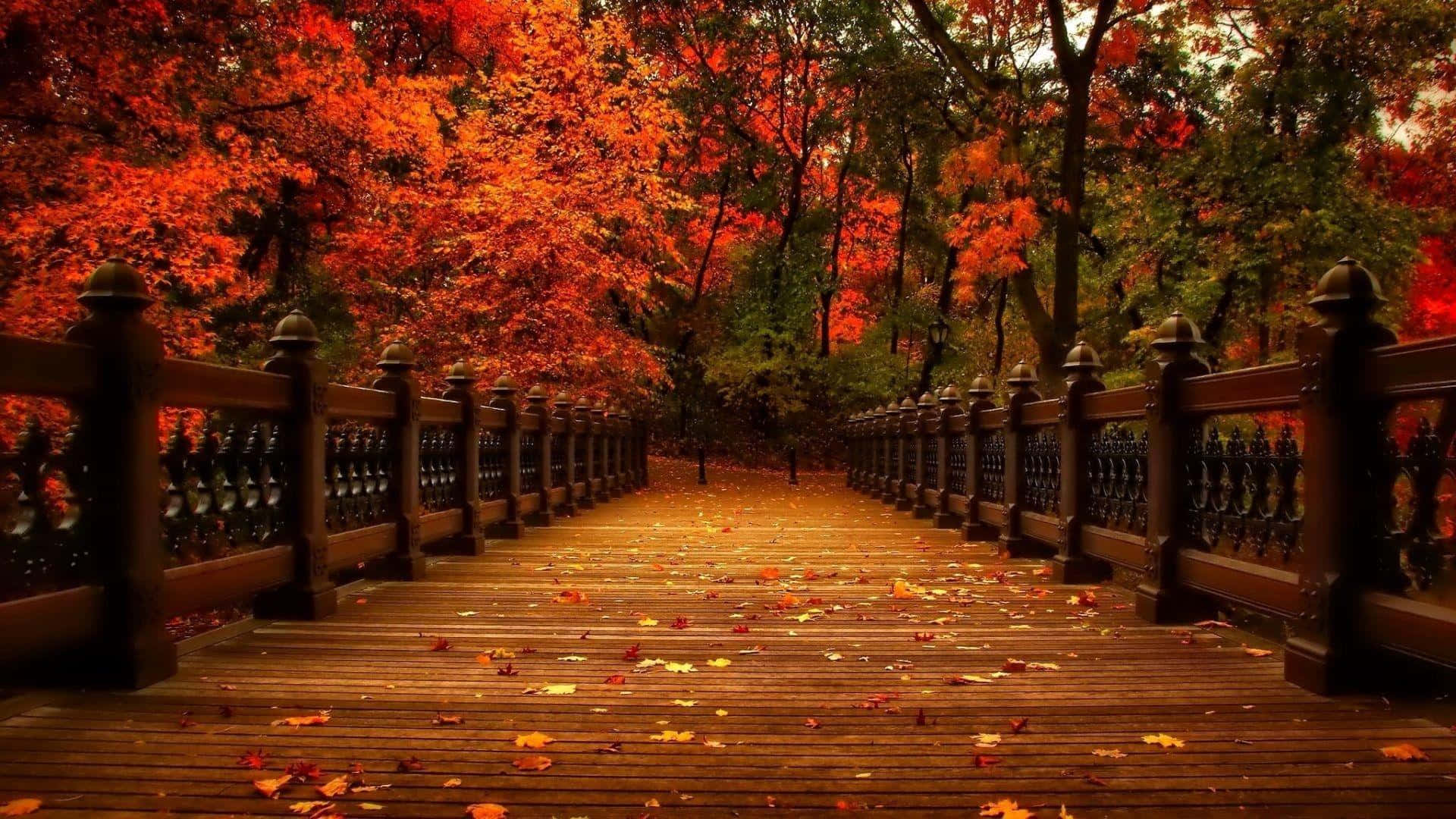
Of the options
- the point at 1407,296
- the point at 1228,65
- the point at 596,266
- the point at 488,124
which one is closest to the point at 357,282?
the point at 488,124

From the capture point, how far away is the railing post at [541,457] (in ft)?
34.0

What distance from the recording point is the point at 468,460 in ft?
25.4

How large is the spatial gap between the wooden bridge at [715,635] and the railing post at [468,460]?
1307 mm

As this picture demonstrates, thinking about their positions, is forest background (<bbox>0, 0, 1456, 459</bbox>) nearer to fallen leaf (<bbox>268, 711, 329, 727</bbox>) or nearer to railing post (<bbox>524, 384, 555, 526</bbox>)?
railing post (<bbox>524, 384, 555, 526</bbox>)

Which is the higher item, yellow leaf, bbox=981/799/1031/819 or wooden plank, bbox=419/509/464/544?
wooden plank, bbox=419/509/464/544

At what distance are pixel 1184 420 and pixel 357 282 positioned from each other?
15.8 m

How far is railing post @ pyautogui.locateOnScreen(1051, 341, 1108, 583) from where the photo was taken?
6152 millimetres

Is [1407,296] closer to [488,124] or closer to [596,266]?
[596,266]

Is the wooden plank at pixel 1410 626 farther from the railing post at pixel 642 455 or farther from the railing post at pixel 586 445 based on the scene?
the railing post at pixel 642 455

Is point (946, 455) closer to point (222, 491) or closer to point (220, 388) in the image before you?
point (222, 491)

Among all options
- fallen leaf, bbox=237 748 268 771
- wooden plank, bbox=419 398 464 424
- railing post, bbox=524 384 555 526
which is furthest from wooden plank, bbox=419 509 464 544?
fallen leaf, bbox=237 748 268 771

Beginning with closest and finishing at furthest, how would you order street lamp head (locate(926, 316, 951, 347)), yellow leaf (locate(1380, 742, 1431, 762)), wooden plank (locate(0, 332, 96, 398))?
yellow leaf (locate(1380, 742, 1431, 762)) < wooden plank (locate(0, 332, 96, 398)) < street lamp head (locate(926, 316, 951, 347))

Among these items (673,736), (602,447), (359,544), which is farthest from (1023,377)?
(602,447)

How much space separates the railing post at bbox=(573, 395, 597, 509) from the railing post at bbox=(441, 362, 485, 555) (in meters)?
4.77
